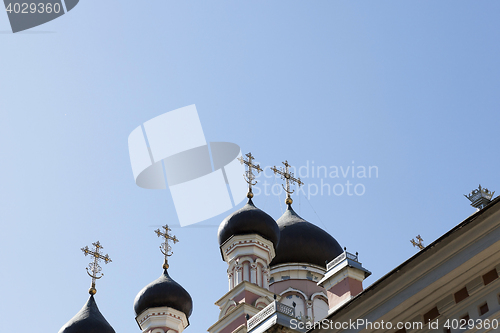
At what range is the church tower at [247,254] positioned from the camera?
53.3 feet

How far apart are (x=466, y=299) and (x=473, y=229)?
675 millimetres

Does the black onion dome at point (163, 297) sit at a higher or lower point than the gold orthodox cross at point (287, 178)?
lower

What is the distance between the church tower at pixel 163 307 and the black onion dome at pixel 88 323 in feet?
2.76

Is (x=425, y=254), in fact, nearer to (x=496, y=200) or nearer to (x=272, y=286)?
(x=496, y=200)

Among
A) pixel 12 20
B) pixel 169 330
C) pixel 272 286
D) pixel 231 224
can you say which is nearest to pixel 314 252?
pixel 272 286

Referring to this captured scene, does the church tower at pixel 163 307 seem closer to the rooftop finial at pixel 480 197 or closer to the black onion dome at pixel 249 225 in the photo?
the black onion dome at pixel 249 225

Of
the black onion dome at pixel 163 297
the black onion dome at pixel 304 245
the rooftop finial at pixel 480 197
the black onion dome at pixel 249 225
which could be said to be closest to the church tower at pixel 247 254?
the black onion dome at pixel 249 225

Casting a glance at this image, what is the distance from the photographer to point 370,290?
810 cm

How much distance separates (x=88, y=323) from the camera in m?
18.7

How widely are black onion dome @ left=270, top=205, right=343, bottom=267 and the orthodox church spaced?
0.02 m

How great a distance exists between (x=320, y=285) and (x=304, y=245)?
682 centimetres

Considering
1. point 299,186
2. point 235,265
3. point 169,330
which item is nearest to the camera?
point 235,265

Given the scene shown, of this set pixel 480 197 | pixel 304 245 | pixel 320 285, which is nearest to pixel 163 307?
pixel 304 245

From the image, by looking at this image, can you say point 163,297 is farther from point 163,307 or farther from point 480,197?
point 480,197
